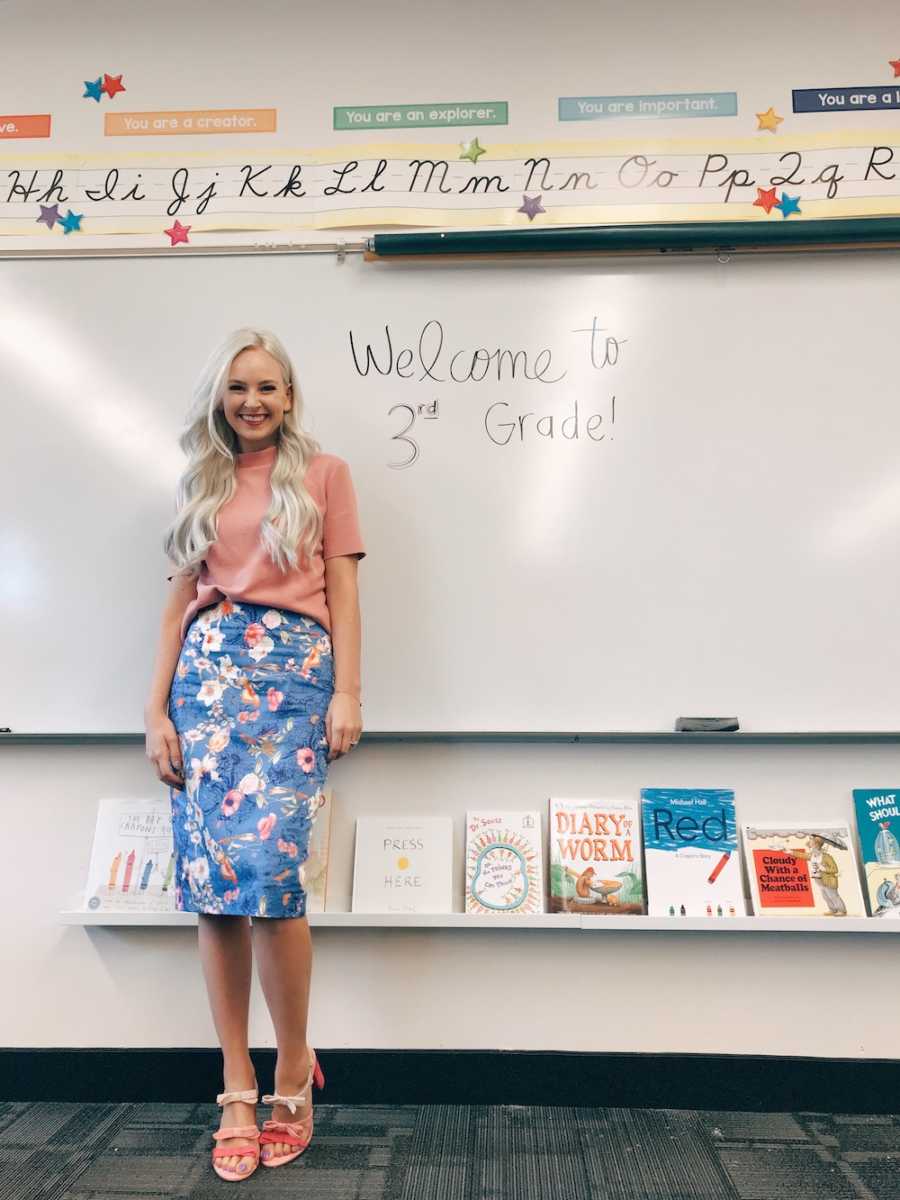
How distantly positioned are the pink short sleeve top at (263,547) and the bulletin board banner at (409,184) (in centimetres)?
58

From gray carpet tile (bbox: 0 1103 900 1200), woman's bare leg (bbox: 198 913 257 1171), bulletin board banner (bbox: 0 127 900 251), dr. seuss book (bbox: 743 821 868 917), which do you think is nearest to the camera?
gray carpet tile (bbox: 0 1103 900 1200)

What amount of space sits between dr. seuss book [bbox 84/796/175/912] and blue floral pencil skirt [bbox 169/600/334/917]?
0.26m

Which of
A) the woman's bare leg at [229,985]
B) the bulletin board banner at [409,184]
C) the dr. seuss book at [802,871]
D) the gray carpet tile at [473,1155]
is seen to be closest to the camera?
the gray carpet tile at [473,1155]

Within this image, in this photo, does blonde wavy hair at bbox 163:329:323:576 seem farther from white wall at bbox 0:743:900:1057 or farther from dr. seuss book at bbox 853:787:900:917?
dr. seuss book at bbox 853:787:900:917

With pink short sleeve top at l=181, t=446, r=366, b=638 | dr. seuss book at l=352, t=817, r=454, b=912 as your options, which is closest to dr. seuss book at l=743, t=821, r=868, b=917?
dr. seuss book at l=352, t=817, r=454, b=912

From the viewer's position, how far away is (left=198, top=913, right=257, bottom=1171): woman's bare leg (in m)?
1.42

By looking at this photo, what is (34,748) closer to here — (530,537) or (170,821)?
(170,821)

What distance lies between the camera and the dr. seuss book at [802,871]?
5.18ft

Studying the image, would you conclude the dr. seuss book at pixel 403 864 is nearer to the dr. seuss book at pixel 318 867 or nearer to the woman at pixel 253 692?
the dr. seuss book at pixel 318 867

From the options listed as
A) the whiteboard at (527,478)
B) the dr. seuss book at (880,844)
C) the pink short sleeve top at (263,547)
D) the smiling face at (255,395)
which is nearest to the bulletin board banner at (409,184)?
the whiteboard at (527,478)

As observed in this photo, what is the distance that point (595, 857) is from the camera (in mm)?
1617

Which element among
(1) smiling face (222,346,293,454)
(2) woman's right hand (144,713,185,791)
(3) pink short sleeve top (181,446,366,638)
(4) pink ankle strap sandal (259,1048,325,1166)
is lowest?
(4) pink ankle strap sandal (259,1048,325,1166)

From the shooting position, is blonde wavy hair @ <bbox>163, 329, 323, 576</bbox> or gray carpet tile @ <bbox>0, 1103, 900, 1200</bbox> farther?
blonde wavy hair @ <bbox>163, 329, 323, 576</bbox>

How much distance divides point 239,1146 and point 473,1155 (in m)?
0.38
